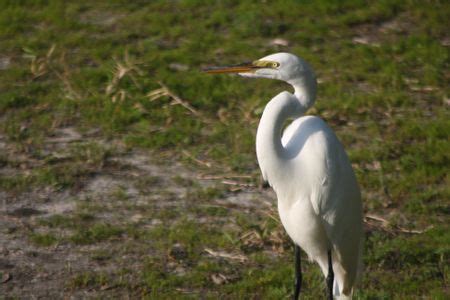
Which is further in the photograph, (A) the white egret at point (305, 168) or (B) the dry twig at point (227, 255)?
(B) the dry twig at point (227, 255)

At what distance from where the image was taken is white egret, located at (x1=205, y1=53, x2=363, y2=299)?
14.7 ft

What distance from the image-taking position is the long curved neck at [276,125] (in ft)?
14.6

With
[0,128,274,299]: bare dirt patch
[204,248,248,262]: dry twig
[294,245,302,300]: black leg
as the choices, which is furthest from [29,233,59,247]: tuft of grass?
[294,245,302,300]: black leg

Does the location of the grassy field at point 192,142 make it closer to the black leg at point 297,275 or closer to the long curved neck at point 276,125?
the black leg at point 297,275

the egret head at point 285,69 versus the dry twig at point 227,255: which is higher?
the egret head at point 285,69

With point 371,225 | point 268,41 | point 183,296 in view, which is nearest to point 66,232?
point 183,296

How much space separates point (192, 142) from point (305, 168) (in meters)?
2.21

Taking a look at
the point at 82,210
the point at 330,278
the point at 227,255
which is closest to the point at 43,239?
the point at 82,210

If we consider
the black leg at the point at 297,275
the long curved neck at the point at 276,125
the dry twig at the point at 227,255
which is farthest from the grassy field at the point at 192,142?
the long curved neck at the point at 276,125

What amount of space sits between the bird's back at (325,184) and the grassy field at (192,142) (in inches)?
17.2

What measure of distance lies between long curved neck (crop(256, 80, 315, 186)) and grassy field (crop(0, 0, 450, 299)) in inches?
32.5

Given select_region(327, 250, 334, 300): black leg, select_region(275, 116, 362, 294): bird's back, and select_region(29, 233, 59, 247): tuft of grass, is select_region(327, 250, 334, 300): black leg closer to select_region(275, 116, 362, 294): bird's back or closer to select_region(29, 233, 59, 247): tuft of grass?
select_region(275, 116, 362, 294): bird's back

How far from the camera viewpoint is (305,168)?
458 centimetres

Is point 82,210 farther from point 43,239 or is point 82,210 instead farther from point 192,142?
point 192,142
